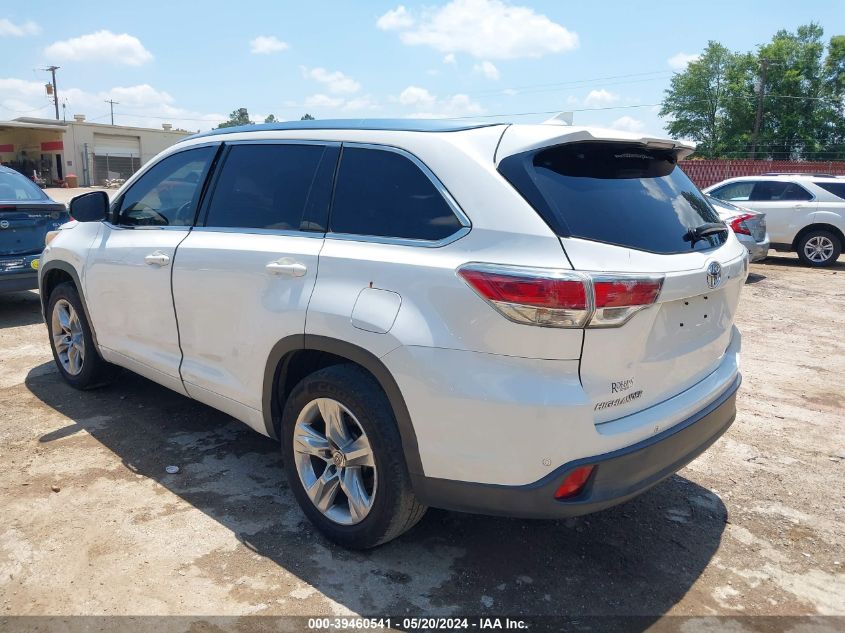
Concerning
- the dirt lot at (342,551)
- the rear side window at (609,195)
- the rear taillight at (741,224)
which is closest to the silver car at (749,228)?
the rear taillight at (741,224)

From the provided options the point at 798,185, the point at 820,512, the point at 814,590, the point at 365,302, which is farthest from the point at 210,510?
the point at 798,185

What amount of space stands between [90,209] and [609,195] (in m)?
3.45

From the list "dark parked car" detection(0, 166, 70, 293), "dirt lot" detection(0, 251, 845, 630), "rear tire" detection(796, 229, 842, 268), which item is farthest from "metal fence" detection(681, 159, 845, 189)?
"dirt lot" detection(0, 251, 845, 630)

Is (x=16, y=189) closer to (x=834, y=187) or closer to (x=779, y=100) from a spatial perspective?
(x=834, y=187)

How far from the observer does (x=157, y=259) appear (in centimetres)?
385

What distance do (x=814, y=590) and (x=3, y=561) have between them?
3512 mm

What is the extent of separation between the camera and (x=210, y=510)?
3.41 meters

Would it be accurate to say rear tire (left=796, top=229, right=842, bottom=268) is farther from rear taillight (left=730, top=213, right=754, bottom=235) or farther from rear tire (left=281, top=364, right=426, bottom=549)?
rear tire (left=281, top=364, right=426, bottom=549)

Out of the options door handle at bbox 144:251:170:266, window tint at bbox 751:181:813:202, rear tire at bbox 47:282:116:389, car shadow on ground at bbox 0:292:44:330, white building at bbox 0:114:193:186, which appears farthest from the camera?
white building at bbox 0:114:193:186

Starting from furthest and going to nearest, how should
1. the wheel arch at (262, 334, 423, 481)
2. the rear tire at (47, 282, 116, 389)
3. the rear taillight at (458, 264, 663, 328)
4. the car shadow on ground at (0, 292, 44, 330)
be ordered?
1. the car shadow on ground at (0, 292, 44, 330)
2. the rear tire at (47, 282, 116, 389)
3. the wheel arch at (262, 334, 423, 481)
4. the rear taillight at (458, 264, 663, 328)

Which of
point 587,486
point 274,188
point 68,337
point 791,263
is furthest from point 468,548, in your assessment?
point 791,263

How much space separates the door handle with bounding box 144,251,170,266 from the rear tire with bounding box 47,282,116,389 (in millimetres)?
1105

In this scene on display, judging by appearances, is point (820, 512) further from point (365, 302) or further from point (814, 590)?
point (365, 302)

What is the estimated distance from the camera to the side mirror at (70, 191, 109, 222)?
4.46 m
